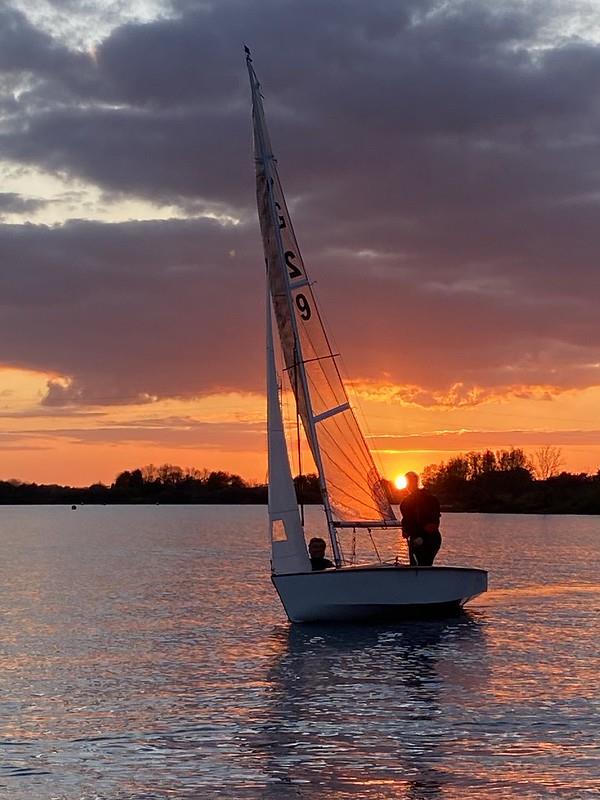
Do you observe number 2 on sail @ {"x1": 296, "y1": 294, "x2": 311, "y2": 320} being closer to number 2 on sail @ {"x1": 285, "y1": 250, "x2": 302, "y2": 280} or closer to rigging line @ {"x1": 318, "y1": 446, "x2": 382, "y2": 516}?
number 2 on sail @ {"x1": 285, "y1": 250, "x2": 302, "y2": 280}

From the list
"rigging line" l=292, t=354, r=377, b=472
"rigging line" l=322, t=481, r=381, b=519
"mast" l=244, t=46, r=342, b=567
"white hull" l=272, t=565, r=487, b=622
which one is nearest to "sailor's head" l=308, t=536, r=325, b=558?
"mast" l=244, t=46, r=342, b=567

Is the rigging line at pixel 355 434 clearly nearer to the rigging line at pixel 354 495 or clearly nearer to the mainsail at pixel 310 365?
the mainsail at pixel 310 365

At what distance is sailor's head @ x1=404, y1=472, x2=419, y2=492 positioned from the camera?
29141 millimetres

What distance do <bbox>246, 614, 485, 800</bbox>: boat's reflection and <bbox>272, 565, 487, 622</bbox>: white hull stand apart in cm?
45

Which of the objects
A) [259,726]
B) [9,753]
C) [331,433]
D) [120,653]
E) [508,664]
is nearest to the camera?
[9,753]

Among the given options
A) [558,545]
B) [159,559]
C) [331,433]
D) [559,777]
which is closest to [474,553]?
[558,545]

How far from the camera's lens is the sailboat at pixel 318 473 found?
27.1 meters

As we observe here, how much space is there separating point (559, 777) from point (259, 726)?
191 inches

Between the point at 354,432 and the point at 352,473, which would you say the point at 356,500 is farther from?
the point at 354,432

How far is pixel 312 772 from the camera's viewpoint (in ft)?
44.2

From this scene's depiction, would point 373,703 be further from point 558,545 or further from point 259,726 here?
point 558,545

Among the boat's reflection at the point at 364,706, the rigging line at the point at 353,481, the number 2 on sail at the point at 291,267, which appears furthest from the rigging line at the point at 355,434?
the boat's reflection at the point at 364,706

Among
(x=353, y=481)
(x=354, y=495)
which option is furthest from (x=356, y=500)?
(x=353, y=481)

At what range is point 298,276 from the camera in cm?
2986
